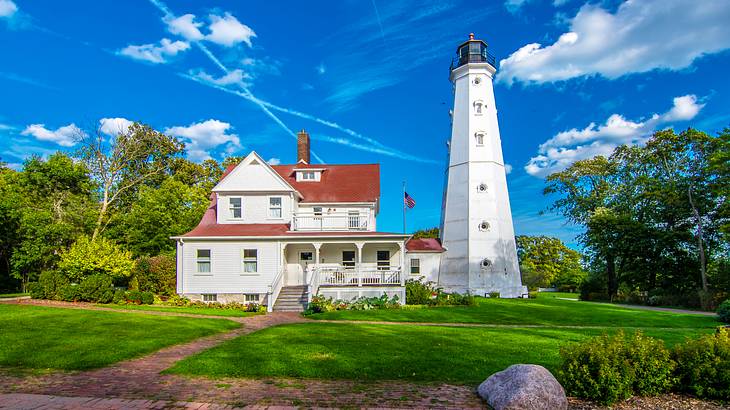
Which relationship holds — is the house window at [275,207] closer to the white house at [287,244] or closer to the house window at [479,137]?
the white house at [287,244]

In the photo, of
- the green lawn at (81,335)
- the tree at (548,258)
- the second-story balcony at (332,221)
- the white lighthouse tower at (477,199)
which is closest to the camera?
the green lawn at (81,335)

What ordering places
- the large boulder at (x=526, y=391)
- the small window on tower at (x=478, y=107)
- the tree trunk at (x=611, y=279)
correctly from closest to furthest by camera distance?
the large boulder at (x=526, y=391) < the small window on tower at (x=478, y=107) < the tree trunk at (x=611, y=279)

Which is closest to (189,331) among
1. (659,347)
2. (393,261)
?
(659,347)

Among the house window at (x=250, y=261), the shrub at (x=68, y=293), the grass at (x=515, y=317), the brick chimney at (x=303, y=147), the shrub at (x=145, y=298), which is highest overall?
the brick chimney at (x=303, y=147)

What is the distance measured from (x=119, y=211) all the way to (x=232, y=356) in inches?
1217

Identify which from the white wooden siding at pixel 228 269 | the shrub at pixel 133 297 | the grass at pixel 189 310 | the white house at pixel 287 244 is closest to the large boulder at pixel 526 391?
the grass at pixel 189 310

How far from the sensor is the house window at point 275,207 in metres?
24.3

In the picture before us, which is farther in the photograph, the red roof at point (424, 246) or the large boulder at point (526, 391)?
the red roof at point (424, 246)

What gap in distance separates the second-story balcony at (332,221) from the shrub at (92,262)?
28.2ft

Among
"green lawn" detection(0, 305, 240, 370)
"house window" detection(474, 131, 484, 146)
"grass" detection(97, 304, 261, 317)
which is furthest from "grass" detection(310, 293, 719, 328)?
"house window" detection(474, 131, 484, 146)

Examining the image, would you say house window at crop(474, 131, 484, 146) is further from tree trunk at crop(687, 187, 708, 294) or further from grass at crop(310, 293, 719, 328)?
tree trunk at crop(687, 187, 708, 294)

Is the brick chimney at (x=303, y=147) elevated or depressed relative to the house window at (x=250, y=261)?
elevated

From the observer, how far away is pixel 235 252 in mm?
21797

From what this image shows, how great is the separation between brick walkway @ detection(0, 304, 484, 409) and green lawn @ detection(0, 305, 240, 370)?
102 cm
